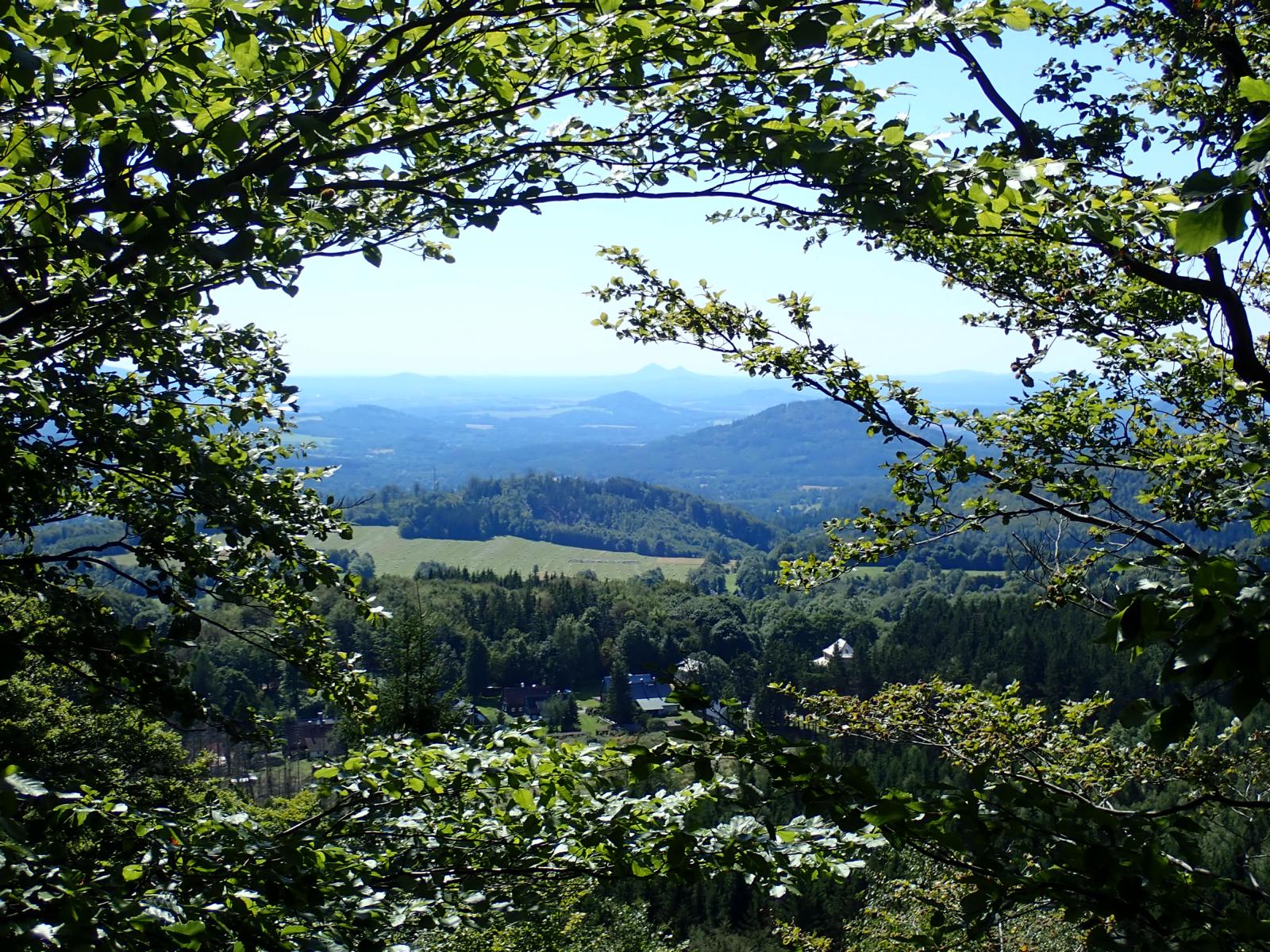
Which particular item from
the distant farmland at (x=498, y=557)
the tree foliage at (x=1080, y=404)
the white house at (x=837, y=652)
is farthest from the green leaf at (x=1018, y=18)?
the distant farmland at (x=498, y=557)

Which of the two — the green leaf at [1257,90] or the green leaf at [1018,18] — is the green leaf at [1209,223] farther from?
the green leaf at [1018,18]

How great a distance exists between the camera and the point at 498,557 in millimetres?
173250

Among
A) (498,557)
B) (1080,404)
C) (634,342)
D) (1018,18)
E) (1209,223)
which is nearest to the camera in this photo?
(1209,223)

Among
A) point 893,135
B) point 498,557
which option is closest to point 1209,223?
point 893,135

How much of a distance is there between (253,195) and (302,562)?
2.09 metres

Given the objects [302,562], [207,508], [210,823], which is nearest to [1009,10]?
[207,508]

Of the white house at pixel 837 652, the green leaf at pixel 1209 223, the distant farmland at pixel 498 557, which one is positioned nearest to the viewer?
the green leaf at pixel 1209 223

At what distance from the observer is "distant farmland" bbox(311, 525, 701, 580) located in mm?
161250

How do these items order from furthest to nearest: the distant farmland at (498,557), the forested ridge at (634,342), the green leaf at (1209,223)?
the distant farmland at (498,557) < the forested ridge at (634,342) < the green leaf at (1209,223)

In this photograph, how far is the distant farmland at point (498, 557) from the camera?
16125 cm

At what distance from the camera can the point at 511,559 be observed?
566ft

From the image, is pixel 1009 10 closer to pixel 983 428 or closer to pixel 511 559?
pixel 983 428

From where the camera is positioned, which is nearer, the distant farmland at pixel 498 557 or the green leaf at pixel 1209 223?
the green leaf at pixel 1209 223

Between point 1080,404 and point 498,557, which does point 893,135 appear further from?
point 498,557
